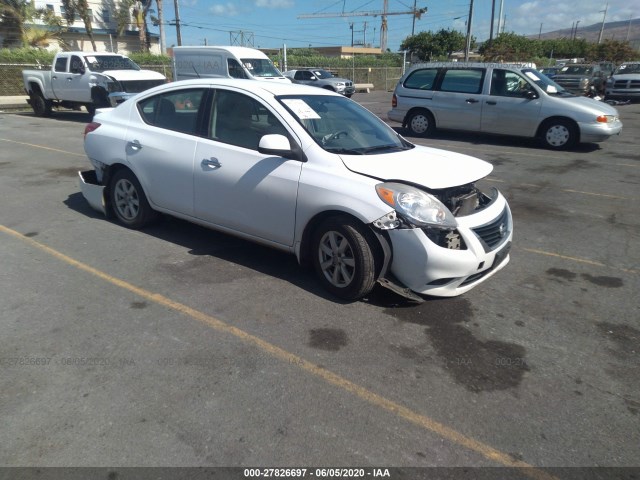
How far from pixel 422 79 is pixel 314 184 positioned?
1036 cm

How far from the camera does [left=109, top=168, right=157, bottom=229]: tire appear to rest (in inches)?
211

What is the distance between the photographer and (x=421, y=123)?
43.8 feet

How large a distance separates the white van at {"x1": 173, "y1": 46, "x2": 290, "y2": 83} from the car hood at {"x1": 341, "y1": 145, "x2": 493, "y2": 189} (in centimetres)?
1378

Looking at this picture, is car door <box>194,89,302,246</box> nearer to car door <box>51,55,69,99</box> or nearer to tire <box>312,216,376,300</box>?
tire <box>312,216,376,300</box>

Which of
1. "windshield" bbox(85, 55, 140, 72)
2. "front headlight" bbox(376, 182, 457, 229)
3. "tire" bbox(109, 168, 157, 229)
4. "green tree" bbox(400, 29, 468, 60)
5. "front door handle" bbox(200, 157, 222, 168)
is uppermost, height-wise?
"green tree" bbox(400, 29, 468, 60)

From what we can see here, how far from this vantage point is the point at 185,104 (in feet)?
16.4

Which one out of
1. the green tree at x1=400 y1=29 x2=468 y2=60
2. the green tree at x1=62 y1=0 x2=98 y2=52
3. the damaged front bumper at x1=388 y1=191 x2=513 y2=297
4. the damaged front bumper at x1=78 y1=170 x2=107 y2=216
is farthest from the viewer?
the green tree at x1=400 y1=29 x2=468 y2=60

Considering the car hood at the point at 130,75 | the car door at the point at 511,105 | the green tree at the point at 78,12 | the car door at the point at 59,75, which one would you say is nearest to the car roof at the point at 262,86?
the car door at the point at 511,105

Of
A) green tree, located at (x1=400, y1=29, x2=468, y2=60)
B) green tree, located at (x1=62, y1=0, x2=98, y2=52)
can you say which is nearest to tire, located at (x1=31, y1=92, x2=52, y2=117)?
green tree, located at (x1=62, y1=0, x2=98, y2=52)

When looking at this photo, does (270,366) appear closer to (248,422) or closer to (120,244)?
(248,422)

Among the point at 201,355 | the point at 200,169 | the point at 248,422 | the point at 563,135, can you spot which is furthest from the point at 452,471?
the point at 563,135

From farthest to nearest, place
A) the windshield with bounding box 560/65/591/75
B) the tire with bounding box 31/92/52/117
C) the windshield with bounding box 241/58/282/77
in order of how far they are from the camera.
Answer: the windshield with bounding box 560/65/591/75 → the tire with bounding box 31/92/52/117 → the windshield with bounding box 241/58/282/77

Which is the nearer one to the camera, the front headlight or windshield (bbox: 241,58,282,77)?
the front headlight

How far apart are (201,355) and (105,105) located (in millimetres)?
14657
